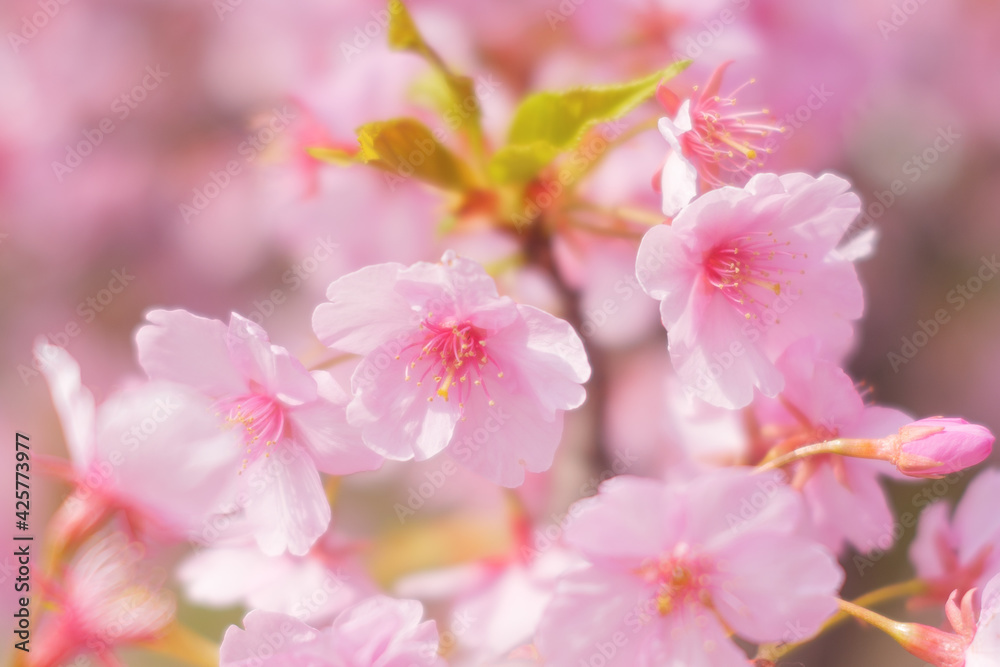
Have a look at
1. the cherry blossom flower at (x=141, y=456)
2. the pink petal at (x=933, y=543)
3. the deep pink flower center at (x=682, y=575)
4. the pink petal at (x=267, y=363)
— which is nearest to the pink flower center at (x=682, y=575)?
the deep pink flower center at (x=682, y=575)

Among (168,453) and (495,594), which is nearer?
(168,453)

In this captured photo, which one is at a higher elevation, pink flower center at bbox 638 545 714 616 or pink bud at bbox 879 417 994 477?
pink bud at bbox 879 417 994 477

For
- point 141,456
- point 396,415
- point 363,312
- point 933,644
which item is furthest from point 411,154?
point 933,644

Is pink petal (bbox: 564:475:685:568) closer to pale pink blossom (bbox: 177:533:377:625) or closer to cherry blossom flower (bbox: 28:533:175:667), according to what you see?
pale pink blossom (bbox: 177:533:377:625)

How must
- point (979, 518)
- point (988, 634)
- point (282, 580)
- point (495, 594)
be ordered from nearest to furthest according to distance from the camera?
point (988, 634) < point (979, 518) < point (282, 580) < point (495, 594)

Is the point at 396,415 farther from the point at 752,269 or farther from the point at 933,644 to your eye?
the point at 933,644

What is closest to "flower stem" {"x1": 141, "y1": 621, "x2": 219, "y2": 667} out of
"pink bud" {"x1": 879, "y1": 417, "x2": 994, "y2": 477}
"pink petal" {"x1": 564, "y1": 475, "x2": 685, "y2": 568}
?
"pink petal" {"x1": 564, "y1": 475, "x2": 685, "y2": 568}

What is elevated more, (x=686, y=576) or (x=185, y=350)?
(x=185, y=350)
